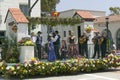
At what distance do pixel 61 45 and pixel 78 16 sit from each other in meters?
2.53

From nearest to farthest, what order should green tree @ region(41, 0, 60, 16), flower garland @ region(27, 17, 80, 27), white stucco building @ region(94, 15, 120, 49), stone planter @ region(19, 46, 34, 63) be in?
stone planter @ region(19, 46, 34, 63) < flower garland @ region(27, 17, 80, 27) < white stucco building @ region(94, 15, 120, 49) < green tree @ region(41, 0, 60, 16)

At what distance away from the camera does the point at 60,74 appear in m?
16.0

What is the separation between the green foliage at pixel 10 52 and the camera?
54.9 ft

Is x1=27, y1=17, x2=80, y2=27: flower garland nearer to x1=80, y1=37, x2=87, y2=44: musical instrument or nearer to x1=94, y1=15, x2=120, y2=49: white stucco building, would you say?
x1=80, y1=37, x2=87, y2=44: musical instrument

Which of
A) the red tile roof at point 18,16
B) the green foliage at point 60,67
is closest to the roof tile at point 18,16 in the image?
the red tile roof at point 18,16

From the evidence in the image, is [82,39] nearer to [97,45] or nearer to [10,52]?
[97,45]

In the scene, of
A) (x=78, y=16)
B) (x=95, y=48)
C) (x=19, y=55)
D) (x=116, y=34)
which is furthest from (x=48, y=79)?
(x=116, y=34)

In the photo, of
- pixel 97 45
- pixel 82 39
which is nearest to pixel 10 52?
pixel 82 39

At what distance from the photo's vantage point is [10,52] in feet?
55.3

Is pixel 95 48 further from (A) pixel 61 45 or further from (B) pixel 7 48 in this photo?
(B) pixel 7 48

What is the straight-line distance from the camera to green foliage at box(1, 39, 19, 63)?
16747mm

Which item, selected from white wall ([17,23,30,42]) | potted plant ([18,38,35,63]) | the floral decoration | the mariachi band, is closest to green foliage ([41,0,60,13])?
the mariachi band

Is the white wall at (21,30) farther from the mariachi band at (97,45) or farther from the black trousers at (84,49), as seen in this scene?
the black trousers at (84,49)

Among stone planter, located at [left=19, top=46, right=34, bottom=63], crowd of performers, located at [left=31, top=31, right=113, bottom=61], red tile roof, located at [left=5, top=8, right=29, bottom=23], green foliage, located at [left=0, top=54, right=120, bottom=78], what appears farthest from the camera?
crowd of performers, located at [left=31, top=31, right=113, bottom=61]
